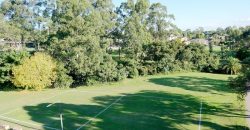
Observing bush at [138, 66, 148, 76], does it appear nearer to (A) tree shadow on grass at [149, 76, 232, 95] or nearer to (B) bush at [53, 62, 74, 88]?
(A) tree shadow on grass at [149, 76, 232, 95]

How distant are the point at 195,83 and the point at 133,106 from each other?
36.7 ft

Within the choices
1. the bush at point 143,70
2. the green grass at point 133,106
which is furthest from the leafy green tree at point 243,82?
the bush at point 143,70

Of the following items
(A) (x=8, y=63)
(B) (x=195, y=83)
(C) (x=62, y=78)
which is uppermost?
(A) (x=8, y=63)

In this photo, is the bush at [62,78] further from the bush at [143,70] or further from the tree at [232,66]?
the tree at [232,66]

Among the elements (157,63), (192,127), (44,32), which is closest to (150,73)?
(157,63)

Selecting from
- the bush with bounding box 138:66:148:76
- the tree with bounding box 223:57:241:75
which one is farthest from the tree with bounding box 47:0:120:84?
the tree with bounding box 223:57:241:75

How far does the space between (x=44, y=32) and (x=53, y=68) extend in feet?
49.8

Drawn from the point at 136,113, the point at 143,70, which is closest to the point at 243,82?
the point at 136,113

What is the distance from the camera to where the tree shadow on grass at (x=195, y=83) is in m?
30.3

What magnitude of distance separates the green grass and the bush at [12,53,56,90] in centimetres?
91

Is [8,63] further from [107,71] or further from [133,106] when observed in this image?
[133,106]

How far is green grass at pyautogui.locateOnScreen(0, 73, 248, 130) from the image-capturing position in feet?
67.1

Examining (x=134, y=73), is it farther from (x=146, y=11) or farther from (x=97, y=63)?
(x=146, y=11)

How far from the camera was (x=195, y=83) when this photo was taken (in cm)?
3338
